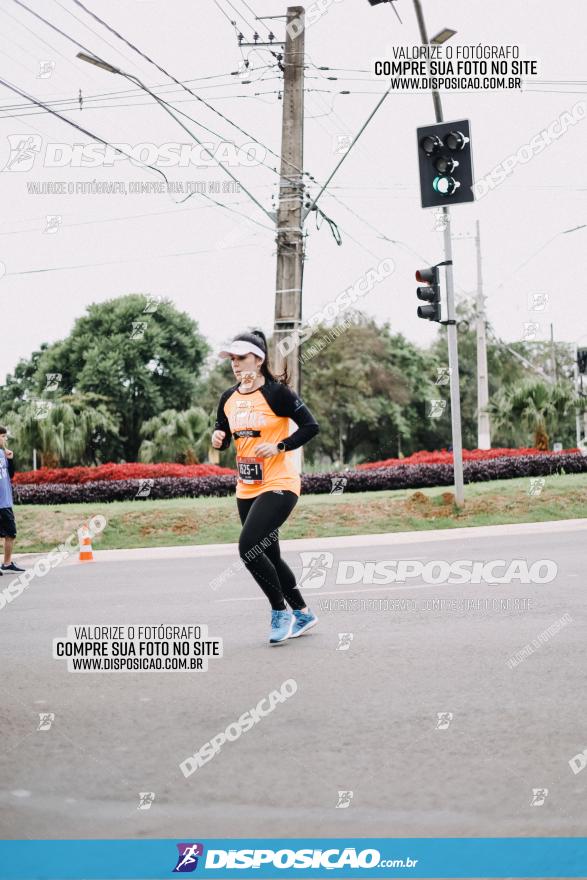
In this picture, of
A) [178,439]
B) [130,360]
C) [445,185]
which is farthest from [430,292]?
[130,360]

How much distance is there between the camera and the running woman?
645cm

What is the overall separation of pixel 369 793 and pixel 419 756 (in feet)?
1.57

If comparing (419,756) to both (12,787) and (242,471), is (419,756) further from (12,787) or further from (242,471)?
(242,471)

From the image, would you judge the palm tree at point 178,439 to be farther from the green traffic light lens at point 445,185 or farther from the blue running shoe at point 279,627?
the blue running shoe at point 279,627

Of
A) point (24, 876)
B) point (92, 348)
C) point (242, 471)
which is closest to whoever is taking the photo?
point (24, 876)

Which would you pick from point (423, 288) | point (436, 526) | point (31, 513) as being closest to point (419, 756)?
point (423, 288)

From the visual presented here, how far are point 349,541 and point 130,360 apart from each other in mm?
37346

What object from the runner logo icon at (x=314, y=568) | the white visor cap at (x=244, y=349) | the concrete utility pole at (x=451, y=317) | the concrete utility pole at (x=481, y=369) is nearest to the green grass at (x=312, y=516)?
the concrete utility pole at (x=451, y=317)

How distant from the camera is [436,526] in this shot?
55.2ft

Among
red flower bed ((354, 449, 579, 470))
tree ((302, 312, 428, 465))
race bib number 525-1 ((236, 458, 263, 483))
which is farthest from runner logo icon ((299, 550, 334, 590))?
tree ((302, 312, 428, 465))

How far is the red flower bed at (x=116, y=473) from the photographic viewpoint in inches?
838

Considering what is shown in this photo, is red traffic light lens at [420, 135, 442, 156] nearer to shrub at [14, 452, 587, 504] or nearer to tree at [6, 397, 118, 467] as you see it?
shrub at [14, 452, 587, 504]

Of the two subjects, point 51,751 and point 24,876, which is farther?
point 51,751

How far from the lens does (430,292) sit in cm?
1516
